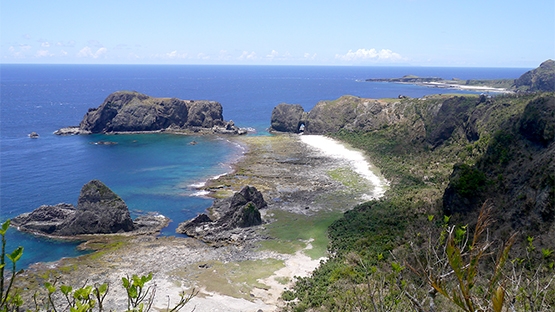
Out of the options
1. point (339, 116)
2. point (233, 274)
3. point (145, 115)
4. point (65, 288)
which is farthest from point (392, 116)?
point (65, 288)

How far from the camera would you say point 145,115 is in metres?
108

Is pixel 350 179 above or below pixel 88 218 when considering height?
below

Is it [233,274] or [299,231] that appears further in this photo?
[299,231]

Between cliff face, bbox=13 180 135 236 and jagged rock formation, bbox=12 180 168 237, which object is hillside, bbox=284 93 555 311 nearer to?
jagged rock formation, bbox=12 180 168 237

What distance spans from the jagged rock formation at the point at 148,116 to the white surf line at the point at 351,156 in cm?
2064

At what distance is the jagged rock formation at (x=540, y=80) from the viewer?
539 ft

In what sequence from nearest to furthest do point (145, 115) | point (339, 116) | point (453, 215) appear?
point (453, 215) → point (339, 116) → point (145, 115)

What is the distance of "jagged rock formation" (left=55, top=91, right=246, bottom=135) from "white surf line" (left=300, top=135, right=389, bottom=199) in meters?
20.6

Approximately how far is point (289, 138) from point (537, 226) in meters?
70.2

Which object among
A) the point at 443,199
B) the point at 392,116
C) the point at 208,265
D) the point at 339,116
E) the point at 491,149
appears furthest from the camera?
the point at 339,116

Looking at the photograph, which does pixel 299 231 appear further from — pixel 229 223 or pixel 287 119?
pixel 287 119

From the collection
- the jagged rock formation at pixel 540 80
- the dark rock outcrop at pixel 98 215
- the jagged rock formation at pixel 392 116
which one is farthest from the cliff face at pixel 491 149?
the jagged rock formation at pixel 540 80

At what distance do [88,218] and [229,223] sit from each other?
15.2 metres

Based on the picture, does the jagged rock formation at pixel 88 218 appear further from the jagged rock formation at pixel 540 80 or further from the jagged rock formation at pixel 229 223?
the jagged rock formation at pixel 540 80
